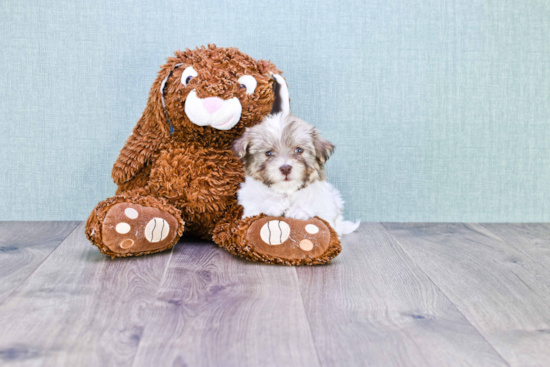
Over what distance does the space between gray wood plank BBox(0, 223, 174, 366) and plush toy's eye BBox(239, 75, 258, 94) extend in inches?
21.4

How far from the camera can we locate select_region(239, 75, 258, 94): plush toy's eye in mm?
1496

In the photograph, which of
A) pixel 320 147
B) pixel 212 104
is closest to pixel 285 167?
pixel 320 147

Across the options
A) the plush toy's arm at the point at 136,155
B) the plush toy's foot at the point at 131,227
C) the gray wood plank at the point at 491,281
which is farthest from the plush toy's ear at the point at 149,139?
the gray wood plank at the point at 491,281

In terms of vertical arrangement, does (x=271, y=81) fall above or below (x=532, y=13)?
below

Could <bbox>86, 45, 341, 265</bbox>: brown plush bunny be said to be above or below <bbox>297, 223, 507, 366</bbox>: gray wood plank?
above

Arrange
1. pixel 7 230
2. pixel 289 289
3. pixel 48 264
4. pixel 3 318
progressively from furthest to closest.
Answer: pixel 7 230, pixel 48 264, pixel 289 289, pixel 3 318

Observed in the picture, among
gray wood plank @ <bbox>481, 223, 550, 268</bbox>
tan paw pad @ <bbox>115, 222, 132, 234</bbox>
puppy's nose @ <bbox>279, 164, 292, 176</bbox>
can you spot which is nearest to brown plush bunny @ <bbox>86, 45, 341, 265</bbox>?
tan paw pad @ <bbox>115, 222, 132, 234</bbox>

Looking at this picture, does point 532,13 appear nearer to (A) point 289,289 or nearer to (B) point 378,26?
(B) point 378,26

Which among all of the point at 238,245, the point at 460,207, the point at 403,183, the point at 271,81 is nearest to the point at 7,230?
the point at 238,245

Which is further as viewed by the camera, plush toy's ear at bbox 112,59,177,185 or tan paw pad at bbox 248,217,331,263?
plush toy's ear at bbox 112,59,177,185

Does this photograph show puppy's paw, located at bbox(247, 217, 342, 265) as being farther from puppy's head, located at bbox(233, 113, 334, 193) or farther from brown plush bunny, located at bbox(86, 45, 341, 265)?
puppy's head, located at bbox(233, 113, 334, 193)

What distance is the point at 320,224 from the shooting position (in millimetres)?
1361

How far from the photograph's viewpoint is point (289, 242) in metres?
1.32

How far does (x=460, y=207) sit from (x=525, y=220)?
0.88 feet
